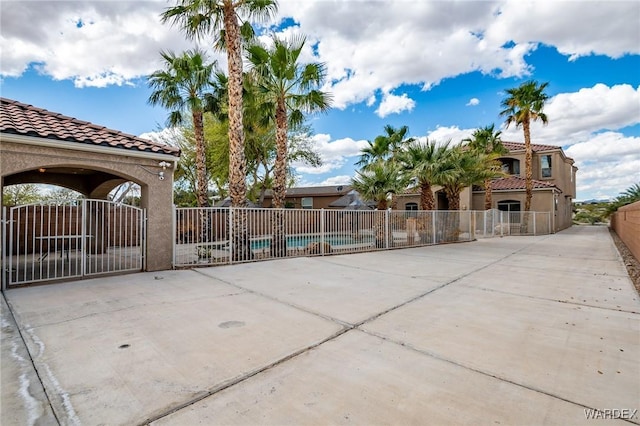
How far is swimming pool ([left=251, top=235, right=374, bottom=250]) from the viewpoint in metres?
10.9

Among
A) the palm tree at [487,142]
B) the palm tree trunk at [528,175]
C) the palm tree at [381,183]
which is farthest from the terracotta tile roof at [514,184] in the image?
the palm tree at [381,183]

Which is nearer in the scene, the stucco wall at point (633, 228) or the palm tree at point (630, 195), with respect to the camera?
the stucco wall at point (633, 228)

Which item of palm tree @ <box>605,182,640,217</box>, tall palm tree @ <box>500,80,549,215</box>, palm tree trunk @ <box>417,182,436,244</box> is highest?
tall palm tree @ <box>500,80,549,215</box>

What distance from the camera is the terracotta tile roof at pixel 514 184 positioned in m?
25.2

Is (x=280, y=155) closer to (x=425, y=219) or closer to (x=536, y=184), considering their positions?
(x=425, y=219)

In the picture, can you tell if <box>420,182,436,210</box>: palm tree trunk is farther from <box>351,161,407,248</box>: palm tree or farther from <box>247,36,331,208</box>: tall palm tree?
<box>247,36,331,208</box>: tall palm tree

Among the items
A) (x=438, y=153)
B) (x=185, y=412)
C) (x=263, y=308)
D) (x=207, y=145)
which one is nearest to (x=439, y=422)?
(x=185, y=412)

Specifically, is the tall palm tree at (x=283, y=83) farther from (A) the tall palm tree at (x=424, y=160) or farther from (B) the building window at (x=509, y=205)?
(B) the building window at (x=509, y=205)

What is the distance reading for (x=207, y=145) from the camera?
75.5 ft

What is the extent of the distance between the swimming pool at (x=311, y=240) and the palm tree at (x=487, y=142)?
Answer: 14608 millimetres

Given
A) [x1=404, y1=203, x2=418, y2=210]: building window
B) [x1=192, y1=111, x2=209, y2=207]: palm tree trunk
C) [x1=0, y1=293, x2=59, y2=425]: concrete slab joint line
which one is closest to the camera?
[x1=0, y1=293, x2=59, y2=425]: concrete slab joint line

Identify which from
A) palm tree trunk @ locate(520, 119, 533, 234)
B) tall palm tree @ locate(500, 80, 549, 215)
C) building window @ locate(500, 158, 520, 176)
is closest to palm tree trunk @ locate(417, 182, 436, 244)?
palm tree trunk @ locate(520, 119, 533, 234)

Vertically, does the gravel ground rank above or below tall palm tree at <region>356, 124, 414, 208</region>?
below

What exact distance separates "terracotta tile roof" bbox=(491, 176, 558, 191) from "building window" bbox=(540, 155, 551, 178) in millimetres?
2668
